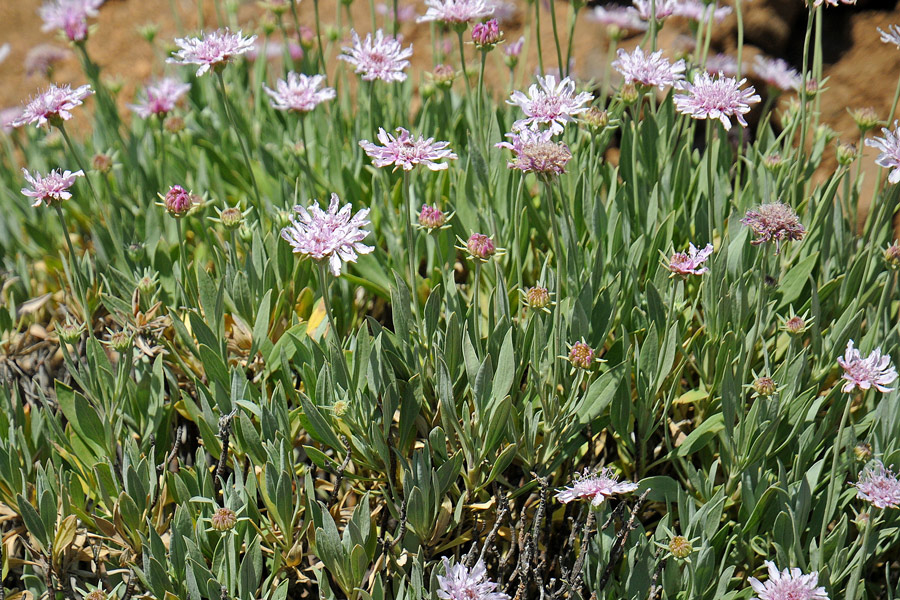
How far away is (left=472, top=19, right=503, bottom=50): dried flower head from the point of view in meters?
2.09

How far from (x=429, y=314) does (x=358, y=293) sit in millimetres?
581

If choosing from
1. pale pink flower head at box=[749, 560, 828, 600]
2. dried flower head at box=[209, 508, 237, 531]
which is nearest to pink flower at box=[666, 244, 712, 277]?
pale pink flower head at box=[749, 560, 828, 600]

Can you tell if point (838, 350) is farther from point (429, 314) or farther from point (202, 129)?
point (202, 129)

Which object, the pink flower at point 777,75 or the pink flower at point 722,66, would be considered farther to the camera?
the pink flower at point 722,66

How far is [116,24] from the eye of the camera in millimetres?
5246

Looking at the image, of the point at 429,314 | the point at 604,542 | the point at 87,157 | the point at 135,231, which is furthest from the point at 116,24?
the point at 604,542

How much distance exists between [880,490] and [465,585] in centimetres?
90

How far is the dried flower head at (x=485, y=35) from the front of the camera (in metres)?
2.09

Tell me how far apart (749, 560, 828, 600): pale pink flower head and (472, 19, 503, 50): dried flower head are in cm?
140

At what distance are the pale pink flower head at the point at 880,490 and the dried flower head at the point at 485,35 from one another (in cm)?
136

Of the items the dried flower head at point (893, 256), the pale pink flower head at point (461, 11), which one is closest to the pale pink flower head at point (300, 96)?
the pale pink flower head at point (461, 11)

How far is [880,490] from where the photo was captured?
1711 millimetres

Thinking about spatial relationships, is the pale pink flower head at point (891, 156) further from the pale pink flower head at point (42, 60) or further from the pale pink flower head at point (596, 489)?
the pale pink flower head at point (42, 60)

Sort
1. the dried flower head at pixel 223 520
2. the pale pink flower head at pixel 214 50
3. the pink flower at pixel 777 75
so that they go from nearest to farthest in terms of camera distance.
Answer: the dried flower head at pixel 223 520 → the pale pink flower head at pixel 214 50 → the pink flower at pixel 777 75
